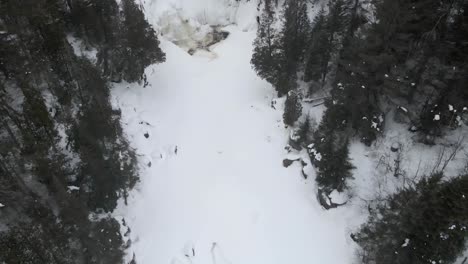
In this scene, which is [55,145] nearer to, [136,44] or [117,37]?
[136,44]

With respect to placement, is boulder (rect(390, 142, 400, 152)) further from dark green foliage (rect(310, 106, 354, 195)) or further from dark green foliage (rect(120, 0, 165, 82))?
dark green foliage (rect(120, 0, 165, 82))

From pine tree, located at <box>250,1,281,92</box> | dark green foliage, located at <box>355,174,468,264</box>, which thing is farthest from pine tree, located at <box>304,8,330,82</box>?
dark green foliage, located at <box>355,174,468,264</box>

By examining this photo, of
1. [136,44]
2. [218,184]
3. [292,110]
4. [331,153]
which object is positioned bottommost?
[218,184]

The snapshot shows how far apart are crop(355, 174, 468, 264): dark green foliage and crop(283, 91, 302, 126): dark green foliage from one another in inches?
503

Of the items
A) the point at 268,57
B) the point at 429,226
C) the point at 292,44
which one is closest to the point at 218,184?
the point at 268,57

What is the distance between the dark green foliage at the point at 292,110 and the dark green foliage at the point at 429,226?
12.8m

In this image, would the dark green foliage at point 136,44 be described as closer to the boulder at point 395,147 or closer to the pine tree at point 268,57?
the pine tree at point 268,57

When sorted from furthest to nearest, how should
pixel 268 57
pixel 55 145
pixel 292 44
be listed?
pixel 268 57, pixel 292 44, pixel 55 145

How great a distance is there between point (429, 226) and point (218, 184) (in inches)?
608

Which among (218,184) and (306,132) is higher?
(306,132)

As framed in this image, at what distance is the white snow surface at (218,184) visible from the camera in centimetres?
2398

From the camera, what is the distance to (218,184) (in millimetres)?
27891

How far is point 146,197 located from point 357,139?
17.4 meters

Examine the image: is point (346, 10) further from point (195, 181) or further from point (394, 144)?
point (195, 181)
